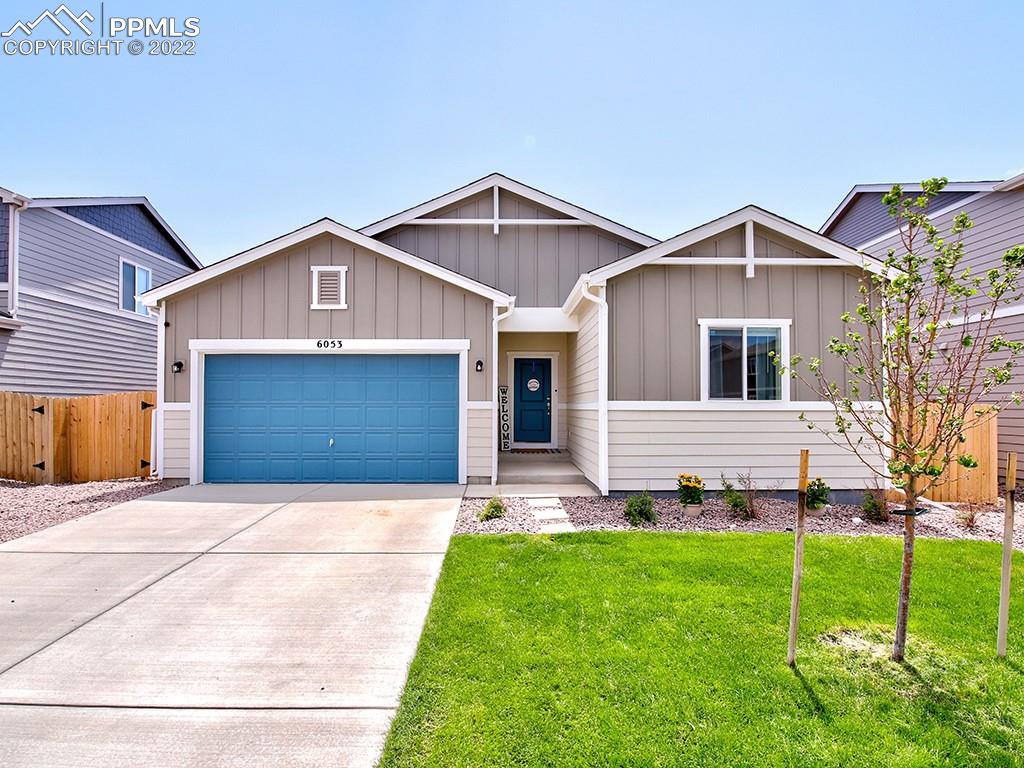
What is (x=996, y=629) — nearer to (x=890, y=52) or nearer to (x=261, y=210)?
(x=890, y=52)

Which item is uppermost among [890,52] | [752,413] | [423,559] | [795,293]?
[890,52]

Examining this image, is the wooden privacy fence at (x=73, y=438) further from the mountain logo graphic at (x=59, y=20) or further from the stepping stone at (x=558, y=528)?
the stepping stone at (x=558, y=528)

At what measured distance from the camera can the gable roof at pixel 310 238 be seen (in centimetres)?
825

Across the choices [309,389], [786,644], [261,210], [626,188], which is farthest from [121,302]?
[786,644]

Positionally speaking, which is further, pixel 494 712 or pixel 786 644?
pixel 786 644

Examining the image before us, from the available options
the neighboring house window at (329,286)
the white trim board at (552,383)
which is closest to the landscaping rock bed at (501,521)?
the neighboring house window at (329,286)

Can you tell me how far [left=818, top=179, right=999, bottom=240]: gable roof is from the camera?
37.4 feet

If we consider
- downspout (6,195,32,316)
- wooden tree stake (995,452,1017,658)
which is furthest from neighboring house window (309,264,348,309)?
wooden tree stake (995,452,1017,658)

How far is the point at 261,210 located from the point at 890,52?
44.9ft

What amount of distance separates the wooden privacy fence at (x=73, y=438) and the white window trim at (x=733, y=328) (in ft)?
31.4

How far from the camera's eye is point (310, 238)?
8.38m

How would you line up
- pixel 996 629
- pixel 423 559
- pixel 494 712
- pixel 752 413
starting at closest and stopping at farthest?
pixel 494 712 < pixel 996 629 < pixel 423 559 < pixel 752 413

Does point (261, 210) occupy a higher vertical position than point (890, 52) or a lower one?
lower

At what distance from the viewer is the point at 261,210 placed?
44.1 feet
